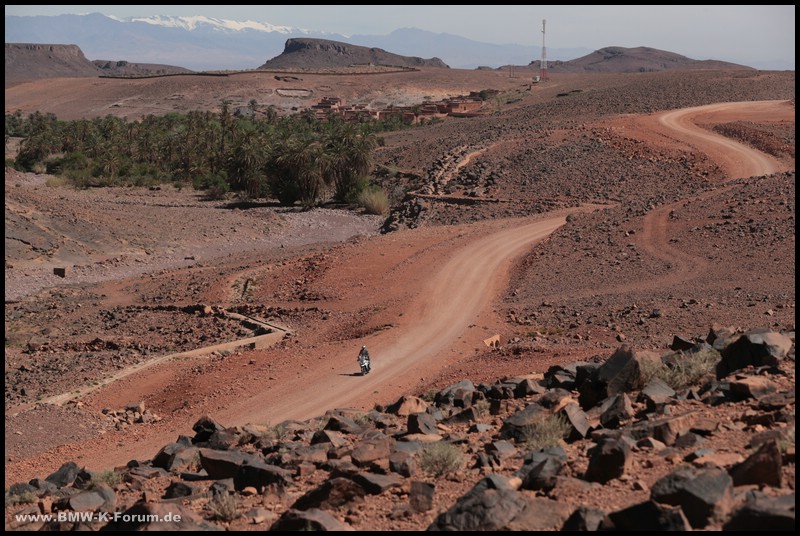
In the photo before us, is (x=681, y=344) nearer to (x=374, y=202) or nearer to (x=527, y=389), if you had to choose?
(x=527, y=389)

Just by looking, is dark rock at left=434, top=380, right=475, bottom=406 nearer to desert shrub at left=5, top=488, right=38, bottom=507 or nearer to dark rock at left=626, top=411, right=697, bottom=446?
dark rock at left=626, top=411, right=697, bottom=446

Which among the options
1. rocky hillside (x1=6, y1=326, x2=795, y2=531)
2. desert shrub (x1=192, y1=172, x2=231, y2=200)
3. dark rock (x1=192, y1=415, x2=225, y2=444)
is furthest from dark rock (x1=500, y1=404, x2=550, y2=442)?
desert shrub (x1=192, y1=172, x2=231, y2=200)

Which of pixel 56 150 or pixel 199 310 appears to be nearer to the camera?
pixel 199 310

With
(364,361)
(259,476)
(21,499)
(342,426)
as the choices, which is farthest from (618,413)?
(364,361)

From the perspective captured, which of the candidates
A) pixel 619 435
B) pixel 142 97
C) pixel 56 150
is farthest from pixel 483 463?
pixel 142 97

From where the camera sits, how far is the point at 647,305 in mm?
21125

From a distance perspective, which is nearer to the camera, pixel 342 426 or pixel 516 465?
pixel 516 465

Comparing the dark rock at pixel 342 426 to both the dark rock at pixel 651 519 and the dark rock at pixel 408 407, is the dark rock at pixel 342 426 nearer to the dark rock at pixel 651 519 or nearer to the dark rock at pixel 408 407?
→ the dark rock at pixel 408 407

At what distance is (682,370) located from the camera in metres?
12.6

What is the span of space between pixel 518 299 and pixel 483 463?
1450 centimetres

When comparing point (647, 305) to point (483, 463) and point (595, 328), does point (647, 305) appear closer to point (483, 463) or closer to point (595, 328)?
point (595, 328)

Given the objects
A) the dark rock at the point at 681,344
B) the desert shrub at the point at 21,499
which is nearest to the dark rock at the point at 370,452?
the desert shrub at the point at 21,499

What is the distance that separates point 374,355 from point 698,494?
13375 millimetres

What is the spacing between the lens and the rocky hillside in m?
7.96
